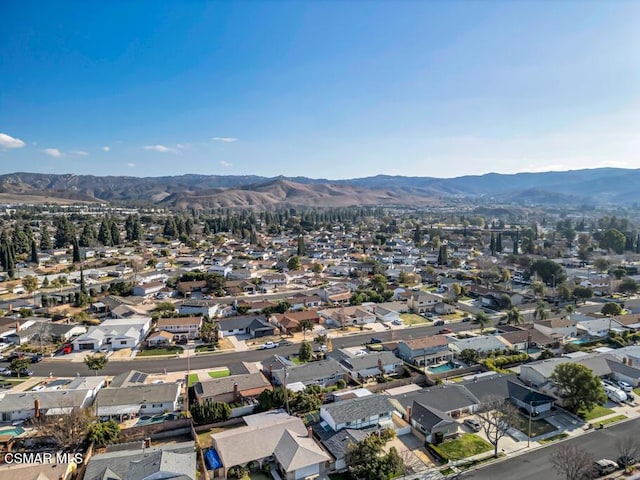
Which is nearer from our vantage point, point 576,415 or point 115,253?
point 576,415

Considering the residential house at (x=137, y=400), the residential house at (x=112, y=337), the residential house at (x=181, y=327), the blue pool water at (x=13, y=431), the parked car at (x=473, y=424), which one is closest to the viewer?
the blue pool water at (x=13, y=431)

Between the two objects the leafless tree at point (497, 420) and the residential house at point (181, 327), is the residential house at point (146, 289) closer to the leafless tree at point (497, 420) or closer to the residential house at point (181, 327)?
the residential house at point (181, 327)

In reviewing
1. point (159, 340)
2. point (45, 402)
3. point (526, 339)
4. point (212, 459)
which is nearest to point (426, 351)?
point (526, 339)

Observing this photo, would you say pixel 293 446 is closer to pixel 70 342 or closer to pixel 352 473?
pixel 352 473

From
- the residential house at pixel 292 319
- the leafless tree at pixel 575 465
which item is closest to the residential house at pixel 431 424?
the leafless tree at pixel 575 465

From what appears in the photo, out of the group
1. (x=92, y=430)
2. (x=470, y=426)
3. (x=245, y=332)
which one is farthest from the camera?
(x=245, y=332)

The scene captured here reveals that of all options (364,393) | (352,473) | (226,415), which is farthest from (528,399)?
(226,415)

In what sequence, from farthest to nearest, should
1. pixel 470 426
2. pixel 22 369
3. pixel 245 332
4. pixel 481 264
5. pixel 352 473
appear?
pixel 481 264, pixel 245 332, pixel 22 369, pixel 470 426, pixel 352 473
